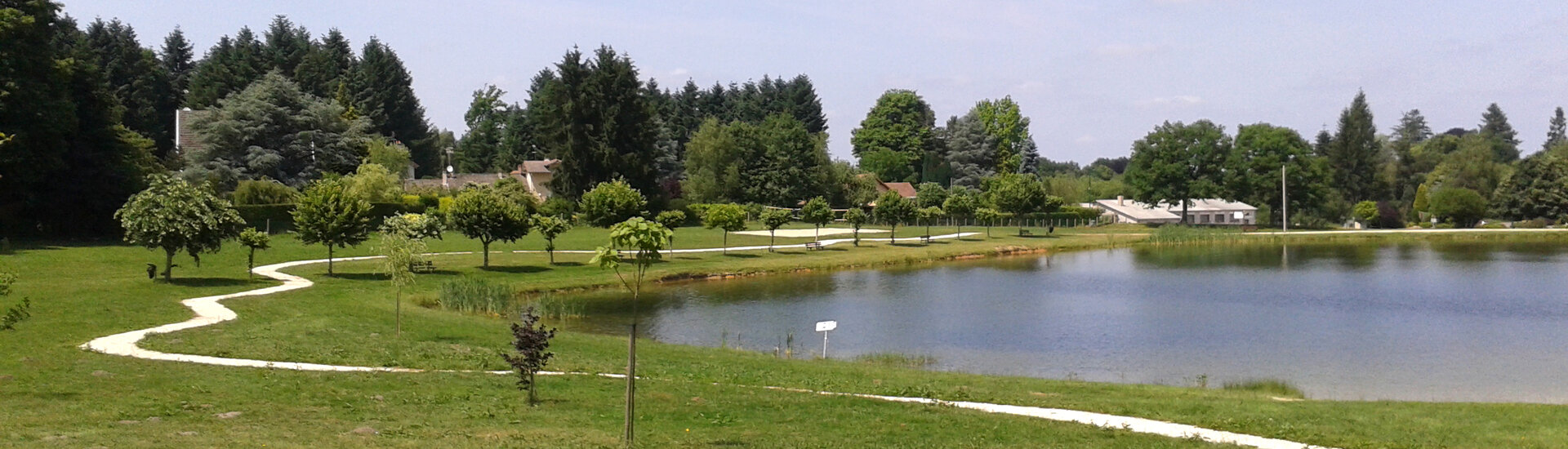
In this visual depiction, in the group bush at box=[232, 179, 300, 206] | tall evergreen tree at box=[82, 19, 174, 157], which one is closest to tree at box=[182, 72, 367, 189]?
bush at box=[232, 179, 300, 206]

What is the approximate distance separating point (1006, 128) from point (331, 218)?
114395 millimetres

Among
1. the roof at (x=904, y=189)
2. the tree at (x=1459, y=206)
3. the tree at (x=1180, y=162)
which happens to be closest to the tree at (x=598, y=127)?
the roof at (x=904, y=189)

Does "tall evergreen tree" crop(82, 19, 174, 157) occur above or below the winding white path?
above

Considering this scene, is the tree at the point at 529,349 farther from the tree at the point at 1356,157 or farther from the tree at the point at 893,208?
the tree at the point at 1356,157

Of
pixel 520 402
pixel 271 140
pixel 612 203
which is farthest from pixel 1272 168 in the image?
pixel 520 402

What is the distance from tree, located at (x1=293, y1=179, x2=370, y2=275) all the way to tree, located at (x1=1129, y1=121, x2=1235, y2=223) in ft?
263

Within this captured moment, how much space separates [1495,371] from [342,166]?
2705 inches

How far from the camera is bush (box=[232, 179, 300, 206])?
60.4 meters

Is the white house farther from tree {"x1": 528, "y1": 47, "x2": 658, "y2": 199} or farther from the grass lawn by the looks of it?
the grass lawn

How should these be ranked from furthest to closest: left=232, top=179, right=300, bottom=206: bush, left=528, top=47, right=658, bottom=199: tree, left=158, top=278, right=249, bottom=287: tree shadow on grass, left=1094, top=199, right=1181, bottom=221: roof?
left=1094, top=199, right=1181, bottom=221: roof
left=528, top=47, right=658, bottom=199: tree
left=232, top=179, right=300, bottom=206: bush
left=158, top=278, right=249, bottom=287: tree shadow on grass

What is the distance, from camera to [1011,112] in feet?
479

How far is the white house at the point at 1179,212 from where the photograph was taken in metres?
120

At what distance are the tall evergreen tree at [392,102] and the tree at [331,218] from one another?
68428 mm

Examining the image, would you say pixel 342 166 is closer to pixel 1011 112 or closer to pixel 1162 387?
pixel 1162 387
